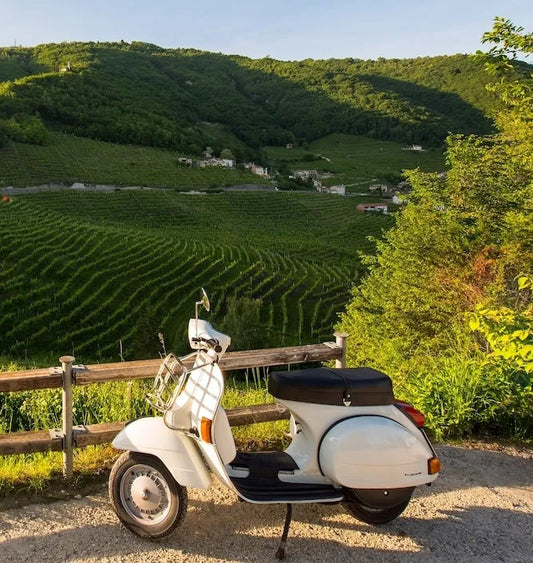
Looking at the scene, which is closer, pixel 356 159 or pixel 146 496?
pixel 146 496

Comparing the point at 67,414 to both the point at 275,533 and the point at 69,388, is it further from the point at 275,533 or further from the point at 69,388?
the point at 275,533

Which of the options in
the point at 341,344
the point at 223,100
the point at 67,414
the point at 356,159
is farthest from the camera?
the point at 223,100

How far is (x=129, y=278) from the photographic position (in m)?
31.3

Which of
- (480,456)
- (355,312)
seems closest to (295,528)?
(480,456)

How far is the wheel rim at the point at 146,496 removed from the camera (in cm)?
321

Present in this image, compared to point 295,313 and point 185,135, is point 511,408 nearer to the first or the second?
point 295,313

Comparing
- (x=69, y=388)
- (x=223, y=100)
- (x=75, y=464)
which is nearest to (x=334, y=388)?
(x=69, y=388)

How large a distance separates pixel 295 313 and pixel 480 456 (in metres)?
27.5

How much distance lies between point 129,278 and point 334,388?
2938 cm

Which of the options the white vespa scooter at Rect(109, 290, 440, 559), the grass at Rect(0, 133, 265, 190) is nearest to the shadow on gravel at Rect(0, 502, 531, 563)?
the white vespa scooter at Rect(109, 290, 440, 559)

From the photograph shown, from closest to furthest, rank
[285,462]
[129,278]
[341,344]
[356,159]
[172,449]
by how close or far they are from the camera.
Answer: [172,449]
[285,462]
[341,344]
[129,278]
[356,159]

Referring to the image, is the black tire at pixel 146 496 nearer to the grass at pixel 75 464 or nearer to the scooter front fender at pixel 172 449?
the scooter front fender at pixel 172 449

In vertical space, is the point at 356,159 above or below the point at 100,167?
above

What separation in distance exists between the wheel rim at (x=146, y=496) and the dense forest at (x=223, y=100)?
275 feet
